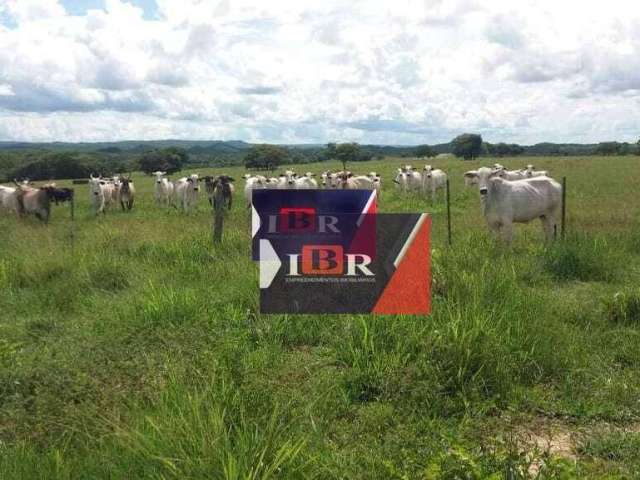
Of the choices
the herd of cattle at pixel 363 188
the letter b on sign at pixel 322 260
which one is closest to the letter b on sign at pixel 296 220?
the letter b on sign at pixel 322 260

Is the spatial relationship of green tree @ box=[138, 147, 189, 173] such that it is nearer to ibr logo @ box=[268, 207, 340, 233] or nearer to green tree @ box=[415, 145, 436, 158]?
green tree @ box=[415, 145, 436, 158]

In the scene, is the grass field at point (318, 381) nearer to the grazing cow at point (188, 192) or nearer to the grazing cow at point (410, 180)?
the grazing cow at point (188, 192)

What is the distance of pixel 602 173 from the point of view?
33312 millimetres

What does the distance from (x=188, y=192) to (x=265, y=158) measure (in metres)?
47.0

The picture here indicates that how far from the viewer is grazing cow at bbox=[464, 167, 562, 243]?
1098 cm

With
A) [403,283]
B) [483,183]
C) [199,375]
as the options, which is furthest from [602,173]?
[199,375]

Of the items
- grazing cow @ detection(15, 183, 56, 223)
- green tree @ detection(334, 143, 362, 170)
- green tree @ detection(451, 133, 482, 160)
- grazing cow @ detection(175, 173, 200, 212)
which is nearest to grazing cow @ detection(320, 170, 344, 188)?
grazing cow @ detection(175, 173, 200, 212)

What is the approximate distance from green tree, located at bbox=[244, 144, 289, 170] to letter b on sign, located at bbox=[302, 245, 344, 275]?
60.8 m

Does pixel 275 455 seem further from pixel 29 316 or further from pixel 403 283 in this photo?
pixel 29 316

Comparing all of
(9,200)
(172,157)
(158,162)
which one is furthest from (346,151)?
(9,200)

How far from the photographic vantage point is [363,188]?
74.6ft

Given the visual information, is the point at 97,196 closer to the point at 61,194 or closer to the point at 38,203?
the point at 61,194

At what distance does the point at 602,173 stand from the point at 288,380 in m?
33.0

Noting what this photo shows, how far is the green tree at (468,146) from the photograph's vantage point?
267ft
